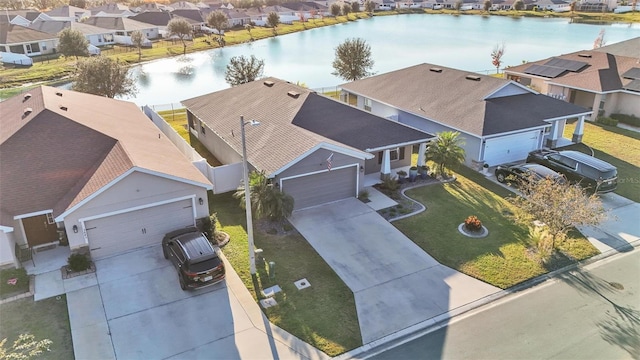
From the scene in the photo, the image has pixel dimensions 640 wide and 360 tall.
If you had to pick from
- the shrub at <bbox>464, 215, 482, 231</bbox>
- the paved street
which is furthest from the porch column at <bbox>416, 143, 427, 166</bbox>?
the paved street

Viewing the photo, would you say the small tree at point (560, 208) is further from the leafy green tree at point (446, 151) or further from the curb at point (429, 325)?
the leafy green tree at point (446, 151)

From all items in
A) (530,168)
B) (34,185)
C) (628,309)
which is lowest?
(628,309)

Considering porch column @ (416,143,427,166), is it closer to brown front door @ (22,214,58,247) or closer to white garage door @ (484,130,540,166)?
white garage door @ (484,130,540,166)

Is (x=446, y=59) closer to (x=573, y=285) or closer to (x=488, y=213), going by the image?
(x=488, y=213)

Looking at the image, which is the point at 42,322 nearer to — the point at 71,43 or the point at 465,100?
the point at 465,100

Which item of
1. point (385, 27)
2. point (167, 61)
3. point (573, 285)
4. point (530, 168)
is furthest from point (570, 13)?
point (573, 285)

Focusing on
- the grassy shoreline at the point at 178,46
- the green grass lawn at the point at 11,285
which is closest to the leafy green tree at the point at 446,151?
the green grass lawn at the point at 11,285

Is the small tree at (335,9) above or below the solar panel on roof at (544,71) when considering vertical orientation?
above
